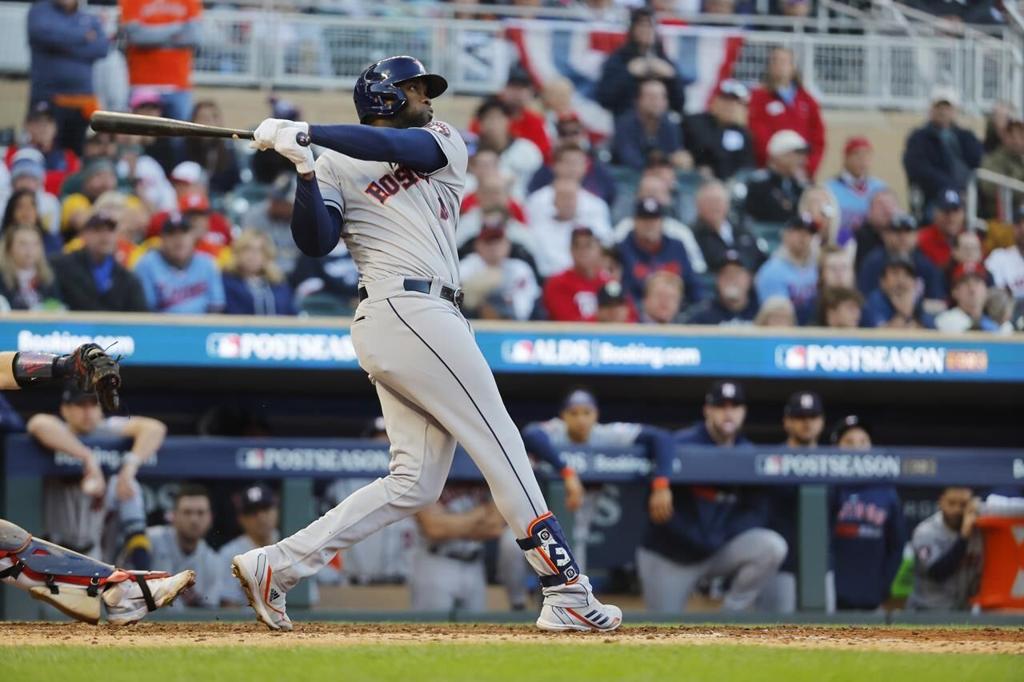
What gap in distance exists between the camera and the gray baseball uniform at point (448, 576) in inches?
304

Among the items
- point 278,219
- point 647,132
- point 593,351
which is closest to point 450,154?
point 593,351

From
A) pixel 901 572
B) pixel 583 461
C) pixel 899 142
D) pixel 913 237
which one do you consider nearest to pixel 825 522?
pixel 901 572

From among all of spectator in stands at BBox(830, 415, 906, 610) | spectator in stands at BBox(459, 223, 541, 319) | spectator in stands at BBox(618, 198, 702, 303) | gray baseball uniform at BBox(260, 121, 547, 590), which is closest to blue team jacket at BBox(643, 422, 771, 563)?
spectator in stands at BBox(830, 415, 906, 610)

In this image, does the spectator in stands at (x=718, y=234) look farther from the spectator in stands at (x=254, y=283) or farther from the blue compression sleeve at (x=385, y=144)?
the blue compression sleeve at (x=385, y=144)

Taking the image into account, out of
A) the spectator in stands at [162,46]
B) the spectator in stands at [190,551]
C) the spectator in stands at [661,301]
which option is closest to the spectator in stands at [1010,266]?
the spectator in stands at [661,301]

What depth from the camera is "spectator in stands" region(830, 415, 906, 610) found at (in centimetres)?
800

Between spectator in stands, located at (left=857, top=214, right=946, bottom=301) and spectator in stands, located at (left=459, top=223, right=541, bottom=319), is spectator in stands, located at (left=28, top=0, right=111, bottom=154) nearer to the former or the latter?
spectator in stands, located at (left=459, top=223, right=541, bottom=319)

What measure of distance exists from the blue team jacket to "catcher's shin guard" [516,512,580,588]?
9.47 feet

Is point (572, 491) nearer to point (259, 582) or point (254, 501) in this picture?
point (254, 501)

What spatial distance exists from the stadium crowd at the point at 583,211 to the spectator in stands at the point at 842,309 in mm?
13

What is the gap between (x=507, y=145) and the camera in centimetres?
1050

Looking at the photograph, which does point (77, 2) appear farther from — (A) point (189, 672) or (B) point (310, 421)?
(A) point (189, 672)

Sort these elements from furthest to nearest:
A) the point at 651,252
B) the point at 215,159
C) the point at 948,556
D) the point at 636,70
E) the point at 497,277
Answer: the point at 636,70
the point at 215,159
the point at 651,252
the point at 497,277
the point at 948,556

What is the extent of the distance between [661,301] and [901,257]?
174cm
